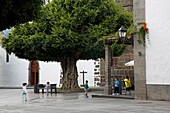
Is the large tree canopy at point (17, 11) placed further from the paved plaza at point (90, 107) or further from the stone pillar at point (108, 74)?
the stone pillar at point (108, 74)

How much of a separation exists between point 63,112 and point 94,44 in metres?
12.1

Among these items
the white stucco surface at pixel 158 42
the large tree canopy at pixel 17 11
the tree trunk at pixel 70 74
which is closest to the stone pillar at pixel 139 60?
the white stucco surface at pixel 158 42

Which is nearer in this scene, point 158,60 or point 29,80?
point 158,60

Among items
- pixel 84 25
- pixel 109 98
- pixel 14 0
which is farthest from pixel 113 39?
pixel 14 0

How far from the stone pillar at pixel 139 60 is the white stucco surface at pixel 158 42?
25 cm

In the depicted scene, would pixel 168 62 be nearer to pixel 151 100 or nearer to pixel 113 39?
pixel 151 100

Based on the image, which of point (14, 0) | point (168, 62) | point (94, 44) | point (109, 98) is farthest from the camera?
point (94, 44)

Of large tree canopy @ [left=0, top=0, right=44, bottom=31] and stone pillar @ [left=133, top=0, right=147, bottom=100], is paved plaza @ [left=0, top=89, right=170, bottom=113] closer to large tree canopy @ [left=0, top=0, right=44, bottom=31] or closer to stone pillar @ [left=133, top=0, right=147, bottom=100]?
stone pillar @ [left=133, top=0, right=147, bottom=100]

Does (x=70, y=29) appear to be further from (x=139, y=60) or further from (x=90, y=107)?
(x=90, y=107)

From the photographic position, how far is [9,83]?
4284cm

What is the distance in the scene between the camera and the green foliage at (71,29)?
24.6 meters

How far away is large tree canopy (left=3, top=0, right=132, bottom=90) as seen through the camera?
24625 mm

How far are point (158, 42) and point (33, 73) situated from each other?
88.0 feet

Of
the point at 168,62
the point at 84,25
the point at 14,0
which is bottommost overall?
the point at 168,62
